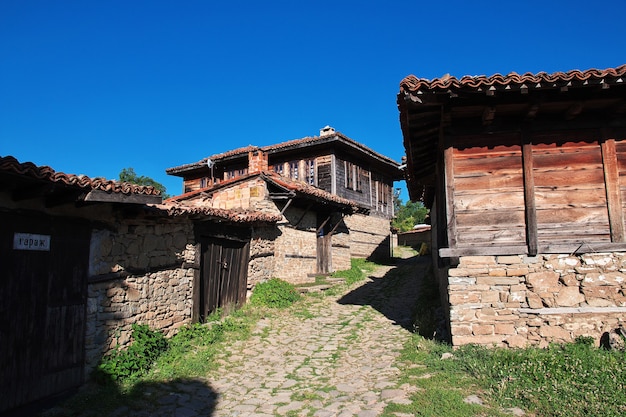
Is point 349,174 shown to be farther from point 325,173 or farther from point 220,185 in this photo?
point 220,185

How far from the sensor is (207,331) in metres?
7.84

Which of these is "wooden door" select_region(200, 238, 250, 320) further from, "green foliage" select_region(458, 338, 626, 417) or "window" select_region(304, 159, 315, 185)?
"window" select_region(304, 159, 315, 185)

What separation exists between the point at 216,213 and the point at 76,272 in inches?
125

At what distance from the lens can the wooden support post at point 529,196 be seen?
6066mm

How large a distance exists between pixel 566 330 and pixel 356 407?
11.0 ft

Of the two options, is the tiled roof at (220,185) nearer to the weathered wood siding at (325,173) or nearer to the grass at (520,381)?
the weathered wood siding at (325,173)

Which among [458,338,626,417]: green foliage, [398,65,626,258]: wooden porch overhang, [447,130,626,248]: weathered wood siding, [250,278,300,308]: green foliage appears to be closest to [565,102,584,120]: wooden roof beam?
[398,65,626,258]: wooden porch overhang

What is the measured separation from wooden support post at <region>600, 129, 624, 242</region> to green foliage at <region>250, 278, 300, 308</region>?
23.5 ft

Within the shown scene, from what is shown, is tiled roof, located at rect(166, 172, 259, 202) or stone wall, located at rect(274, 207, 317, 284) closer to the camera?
tiled roof, located at rect(166, 172, 259, 202)

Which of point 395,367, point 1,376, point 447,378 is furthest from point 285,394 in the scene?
point 1,376

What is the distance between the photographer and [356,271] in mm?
15828

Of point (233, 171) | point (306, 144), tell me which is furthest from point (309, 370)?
point (233, 171)

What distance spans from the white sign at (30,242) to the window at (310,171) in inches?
553

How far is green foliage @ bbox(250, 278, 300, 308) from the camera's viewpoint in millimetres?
10531
